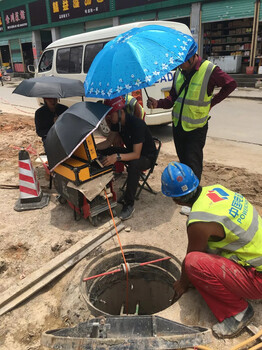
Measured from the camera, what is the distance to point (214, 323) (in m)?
2.26

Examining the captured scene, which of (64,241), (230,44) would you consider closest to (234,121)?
(64,241)

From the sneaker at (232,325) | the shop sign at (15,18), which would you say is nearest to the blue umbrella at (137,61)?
the sneaker at (232,325)

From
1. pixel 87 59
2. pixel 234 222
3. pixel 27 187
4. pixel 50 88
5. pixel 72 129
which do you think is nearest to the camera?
pixel 234 222

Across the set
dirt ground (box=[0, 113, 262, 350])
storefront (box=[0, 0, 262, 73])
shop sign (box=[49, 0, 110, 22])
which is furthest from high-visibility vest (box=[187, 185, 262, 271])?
shop sign (box=[49, 0, 110, 22])

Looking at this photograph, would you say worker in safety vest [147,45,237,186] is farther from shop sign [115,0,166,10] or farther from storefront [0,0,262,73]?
shop sign [115,0,166,10]

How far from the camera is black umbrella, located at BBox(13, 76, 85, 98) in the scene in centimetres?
412

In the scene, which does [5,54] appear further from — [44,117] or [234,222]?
[234,222]

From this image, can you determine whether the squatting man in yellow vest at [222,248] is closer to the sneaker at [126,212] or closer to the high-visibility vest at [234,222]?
the high-visibility vest at [234,222]

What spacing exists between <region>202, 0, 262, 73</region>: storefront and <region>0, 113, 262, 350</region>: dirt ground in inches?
399

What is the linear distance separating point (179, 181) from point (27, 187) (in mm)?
2722

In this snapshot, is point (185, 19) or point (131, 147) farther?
point (185, 19)

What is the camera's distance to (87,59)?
6973mm

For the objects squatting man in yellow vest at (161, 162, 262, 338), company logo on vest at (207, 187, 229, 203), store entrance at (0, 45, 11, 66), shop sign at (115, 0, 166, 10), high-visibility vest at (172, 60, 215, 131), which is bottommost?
squatting man in yellow vest at (161, 162, 262, 338)

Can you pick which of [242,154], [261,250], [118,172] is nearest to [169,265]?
[261,250]
